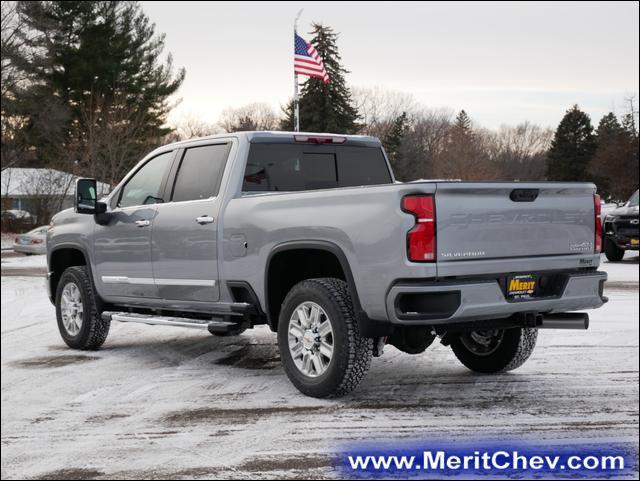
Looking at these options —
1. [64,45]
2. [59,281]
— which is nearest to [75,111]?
[64,45]

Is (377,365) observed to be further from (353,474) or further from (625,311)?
(625,311)

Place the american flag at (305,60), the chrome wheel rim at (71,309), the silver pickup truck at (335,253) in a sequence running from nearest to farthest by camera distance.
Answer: the silver pickup truck at (335,253), the chrome wheel rim at (71,309), the american flag at (305,60)

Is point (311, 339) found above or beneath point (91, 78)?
beneath

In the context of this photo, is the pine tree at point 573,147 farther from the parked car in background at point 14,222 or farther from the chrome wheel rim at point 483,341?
the chrome wheel rim at point 483,341

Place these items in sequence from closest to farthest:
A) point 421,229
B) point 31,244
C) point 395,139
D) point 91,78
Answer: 1. point 421,229
2. point 31,244
3. point 91,78
4. point 395,139

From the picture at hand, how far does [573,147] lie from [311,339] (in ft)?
177

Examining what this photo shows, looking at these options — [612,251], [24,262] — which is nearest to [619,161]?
[612,251]

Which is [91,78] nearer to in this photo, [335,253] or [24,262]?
[24,262]

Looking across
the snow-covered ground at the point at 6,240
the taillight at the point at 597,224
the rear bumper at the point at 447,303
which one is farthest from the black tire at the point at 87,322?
the snow-covered ground at the point at 6,240

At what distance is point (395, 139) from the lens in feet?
198

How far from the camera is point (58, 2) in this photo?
5359 centimetres

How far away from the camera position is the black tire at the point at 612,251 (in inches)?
846

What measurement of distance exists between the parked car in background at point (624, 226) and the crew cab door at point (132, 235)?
48.4 feet

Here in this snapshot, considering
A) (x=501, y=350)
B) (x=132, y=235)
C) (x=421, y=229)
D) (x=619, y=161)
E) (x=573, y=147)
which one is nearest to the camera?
(x=421, y=229)
